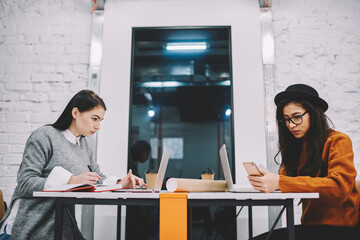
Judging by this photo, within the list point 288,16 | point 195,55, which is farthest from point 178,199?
point 288,16

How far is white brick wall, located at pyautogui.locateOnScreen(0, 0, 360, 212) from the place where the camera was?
8.27 feet

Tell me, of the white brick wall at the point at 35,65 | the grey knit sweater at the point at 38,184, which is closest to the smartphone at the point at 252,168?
the grey knit sweater at the point at 38,184

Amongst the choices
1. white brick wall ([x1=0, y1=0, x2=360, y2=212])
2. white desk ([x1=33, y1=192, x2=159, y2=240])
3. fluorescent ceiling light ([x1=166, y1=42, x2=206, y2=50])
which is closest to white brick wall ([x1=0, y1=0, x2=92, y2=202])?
white brick wall ([x1=0, y1=0, x2=360, y2=212])

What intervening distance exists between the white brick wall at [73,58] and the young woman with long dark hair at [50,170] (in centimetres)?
81

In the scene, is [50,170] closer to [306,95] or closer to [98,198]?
[98,198]

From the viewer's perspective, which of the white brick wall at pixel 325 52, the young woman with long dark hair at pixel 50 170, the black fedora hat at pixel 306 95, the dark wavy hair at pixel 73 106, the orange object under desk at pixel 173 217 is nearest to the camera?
the orange object under desk at pixel 173 217

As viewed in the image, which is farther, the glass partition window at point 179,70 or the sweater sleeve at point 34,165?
the glass partition window at point 179,70

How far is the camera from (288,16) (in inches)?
104

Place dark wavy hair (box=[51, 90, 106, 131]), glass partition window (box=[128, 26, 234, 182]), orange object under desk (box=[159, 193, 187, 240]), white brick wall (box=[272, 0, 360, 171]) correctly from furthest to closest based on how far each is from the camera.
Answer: glass partition window (box=[128, 26, 234, 182])
white brick wall (box=[272, 0, 360, 171])
dark wavy hair (box=[51, 90, 106, 131])
orange object under desk (box=[159, 193, 187, 240])

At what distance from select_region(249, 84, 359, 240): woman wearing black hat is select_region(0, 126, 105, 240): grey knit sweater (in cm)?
106

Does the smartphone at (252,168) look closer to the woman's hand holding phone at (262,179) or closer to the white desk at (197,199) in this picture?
the woman's hand holding phone at (262,179)

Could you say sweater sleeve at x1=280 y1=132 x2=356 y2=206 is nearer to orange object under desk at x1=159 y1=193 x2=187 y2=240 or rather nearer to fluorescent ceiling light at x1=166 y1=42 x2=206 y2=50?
orange object under desk at x1=159 y1=193 x2=187 y2=240

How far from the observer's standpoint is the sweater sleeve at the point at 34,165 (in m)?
1.46

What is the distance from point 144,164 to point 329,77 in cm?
182
